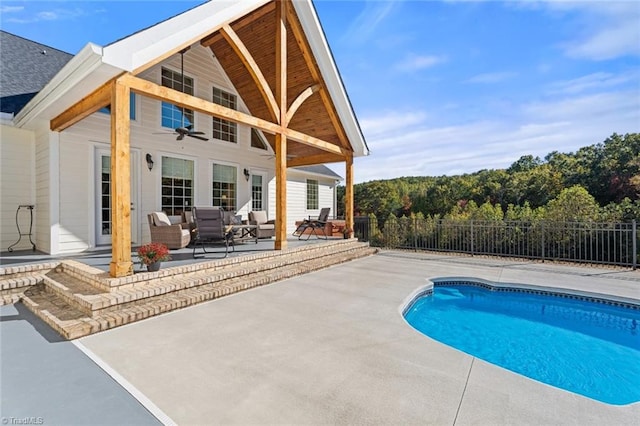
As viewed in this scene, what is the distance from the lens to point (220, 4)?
520 cm

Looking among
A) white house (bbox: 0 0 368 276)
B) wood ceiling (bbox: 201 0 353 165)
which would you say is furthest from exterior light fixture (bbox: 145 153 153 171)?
wood ceiling (bbox: 201 0 353 165)

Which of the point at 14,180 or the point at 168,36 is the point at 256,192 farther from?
the point at 168,36

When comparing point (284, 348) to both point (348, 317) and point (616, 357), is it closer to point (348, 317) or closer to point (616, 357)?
point (348, 317)

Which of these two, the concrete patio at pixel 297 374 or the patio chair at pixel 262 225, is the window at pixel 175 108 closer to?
the patio chair at pixel 262 225

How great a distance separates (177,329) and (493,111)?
16.0 meters

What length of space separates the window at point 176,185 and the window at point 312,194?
5644mm

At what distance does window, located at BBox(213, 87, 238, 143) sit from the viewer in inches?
370

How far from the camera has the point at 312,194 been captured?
1352cm

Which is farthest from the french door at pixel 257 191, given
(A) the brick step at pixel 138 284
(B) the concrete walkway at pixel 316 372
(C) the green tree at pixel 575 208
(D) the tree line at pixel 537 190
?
(C) the green tree at pixel 575 208

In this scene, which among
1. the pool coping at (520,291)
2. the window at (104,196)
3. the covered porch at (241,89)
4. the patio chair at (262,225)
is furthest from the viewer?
the patio chair at (262,225)

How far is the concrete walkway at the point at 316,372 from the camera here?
1.97 meters

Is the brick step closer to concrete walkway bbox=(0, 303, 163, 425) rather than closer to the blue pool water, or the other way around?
concrete walkway bbox=(0, 303, 163, 425)

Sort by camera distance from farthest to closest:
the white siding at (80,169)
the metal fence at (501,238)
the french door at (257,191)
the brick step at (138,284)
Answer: the french door at (257,191), the metal fence at (501,238), the white siding at (80,169), the brick step at (138,284)

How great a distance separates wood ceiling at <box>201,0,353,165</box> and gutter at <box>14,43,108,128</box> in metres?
3.21
